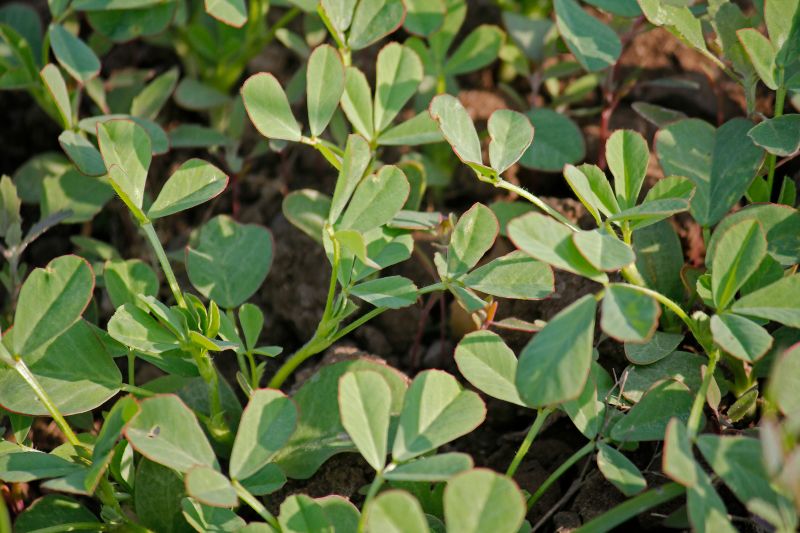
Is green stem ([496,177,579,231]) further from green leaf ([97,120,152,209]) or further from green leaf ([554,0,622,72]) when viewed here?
green leaf ([97,120,152,209])

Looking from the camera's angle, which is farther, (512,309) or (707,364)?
(512,309)

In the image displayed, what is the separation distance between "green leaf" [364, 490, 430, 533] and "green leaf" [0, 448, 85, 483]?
19.0 inches

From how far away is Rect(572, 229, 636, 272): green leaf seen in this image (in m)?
1.06

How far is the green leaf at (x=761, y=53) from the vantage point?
1.30 metres

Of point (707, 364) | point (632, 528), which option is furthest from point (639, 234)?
point (632, 528)

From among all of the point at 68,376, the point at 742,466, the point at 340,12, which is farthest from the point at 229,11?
the point at 742,466

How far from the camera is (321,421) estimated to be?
131 cm

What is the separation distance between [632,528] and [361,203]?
2.10ft

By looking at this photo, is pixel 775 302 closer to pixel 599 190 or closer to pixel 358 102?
pixel 599 190

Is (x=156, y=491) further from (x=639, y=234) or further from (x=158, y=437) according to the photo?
(x=639, y=234)

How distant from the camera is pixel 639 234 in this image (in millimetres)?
1430

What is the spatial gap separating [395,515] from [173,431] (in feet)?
1.16

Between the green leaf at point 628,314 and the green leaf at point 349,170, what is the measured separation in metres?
0.40

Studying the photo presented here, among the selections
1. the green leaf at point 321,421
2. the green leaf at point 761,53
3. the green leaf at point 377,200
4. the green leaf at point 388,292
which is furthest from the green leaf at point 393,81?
the green leaf at point 761,53
